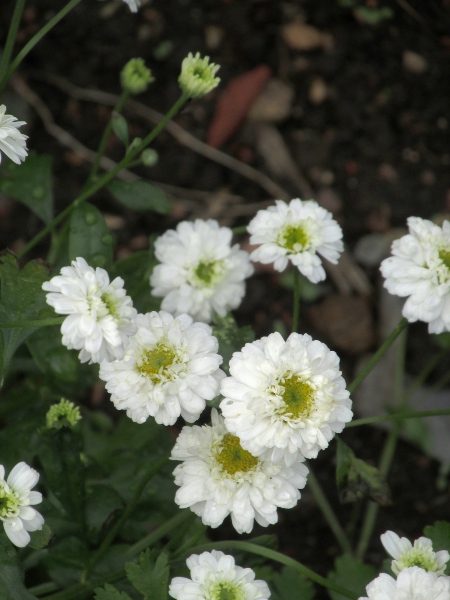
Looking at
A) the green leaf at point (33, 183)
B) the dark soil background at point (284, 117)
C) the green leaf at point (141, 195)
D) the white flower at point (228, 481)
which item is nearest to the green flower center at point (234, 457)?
the white flower at point (228, 481)

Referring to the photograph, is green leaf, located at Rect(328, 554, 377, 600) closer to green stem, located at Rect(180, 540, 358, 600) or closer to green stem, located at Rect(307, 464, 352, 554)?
green stem, located at Rect(180, 540, 358, 600)

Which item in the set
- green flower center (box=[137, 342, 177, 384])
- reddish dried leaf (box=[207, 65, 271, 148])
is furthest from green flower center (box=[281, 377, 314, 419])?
reddish dried leaf (box=[207, 65, 271, 148])

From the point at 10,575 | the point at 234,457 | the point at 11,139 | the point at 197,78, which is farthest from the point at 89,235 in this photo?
the point at 10,575

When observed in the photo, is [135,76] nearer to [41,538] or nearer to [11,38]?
[11,38]

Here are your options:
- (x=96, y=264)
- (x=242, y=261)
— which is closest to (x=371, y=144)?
(x=242, y=261)

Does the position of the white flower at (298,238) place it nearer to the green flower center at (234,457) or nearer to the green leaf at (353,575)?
the green flower center at (234,457)

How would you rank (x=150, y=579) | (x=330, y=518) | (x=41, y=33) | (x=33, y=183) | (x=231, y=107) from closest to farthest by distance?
(x=150, y=579), (x=41, y=33), (x=33, y=183), (x=330, y=518), (x=231, y=107)
